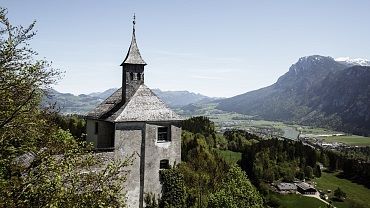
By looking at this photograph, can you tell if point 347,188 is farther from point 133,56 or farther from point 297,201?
point 133,56

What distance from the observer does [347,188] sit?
127625mm

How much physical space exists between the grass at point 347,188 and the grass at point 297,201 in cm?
639

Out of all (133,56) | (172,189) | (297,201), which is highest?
(133,56)

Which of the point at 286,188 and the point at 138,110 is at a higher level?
the point at 138,110

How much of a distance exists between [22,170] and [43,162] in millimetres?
818

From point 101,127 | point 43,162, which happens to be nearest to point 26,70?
point 43,162

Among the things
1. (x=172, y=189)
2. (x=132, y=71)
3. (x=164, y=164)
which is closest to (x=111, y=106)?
(x=132, y=71)

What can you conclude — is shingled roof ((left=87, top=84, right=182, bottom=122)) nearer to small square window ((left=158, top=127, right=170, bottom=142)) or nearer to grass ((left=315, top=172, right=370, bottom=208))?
small square window ((left=158, top=127, right=170, bottom=142))

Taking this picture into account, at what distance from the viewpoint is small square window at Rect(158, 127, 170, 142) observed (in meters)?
40.3

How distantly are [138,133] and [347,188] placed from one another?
109 metres

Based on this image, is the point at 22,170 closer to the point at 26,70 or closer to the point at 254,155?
the point at 26,70

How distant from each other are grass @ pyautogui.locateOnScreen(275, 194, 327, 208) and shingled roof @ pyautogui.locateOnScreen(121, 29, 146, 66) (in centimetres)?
6927

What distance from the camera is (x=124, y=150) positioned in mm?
38250

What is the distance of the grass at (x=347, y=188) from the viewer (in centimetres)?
10812
